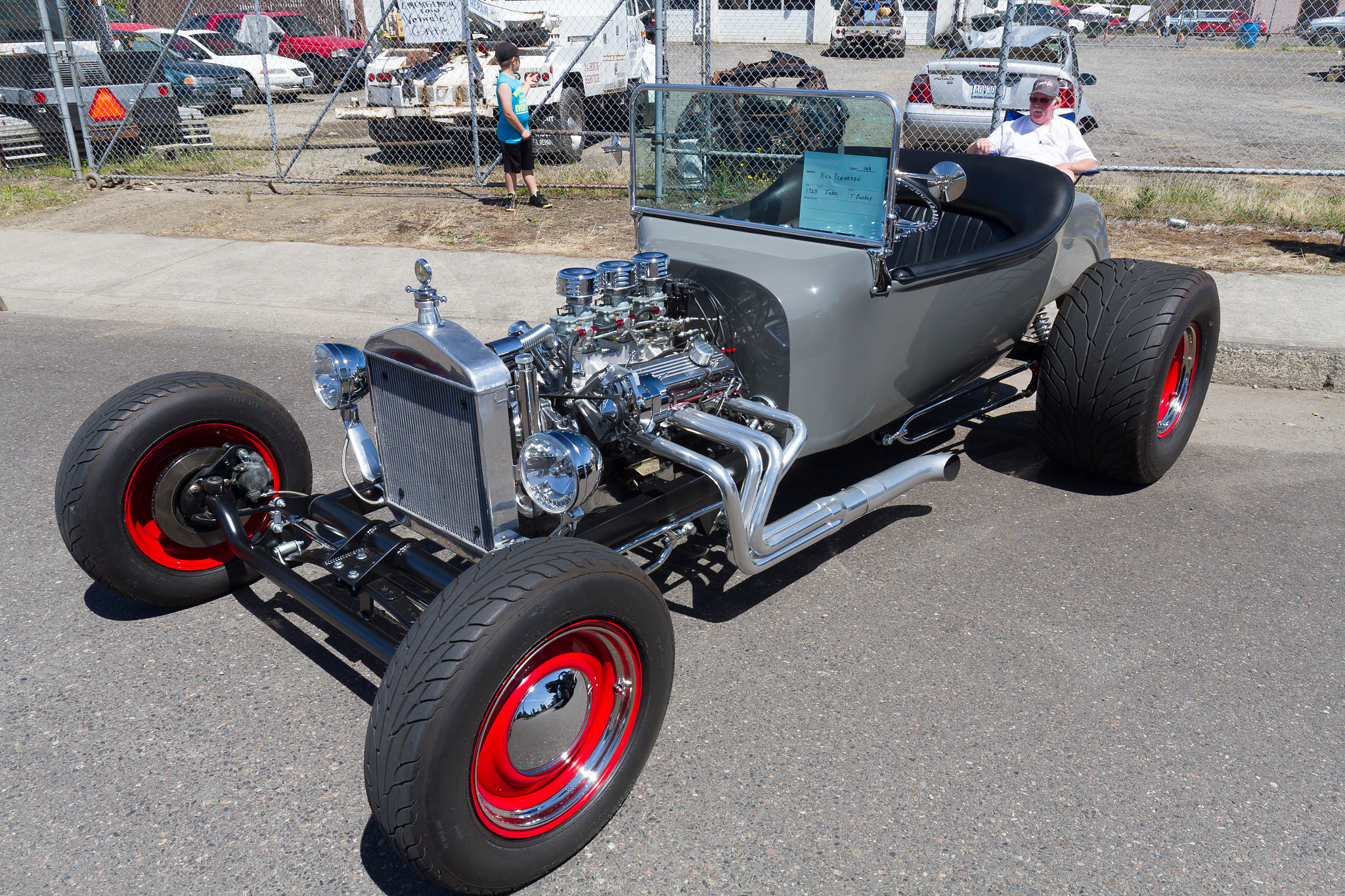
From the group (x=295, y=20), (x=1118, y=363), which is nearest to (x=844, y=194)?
(x=1118, y=363)

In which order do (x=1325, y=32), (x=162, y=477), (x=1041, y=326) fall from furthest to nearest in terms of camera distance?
(x=1325, y=32)
(x=1041, y=326)
(x=162, y=477)

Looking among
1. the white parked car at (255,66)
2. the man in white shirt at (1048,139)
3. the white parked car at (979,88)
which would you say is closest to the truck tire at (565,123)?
the white parked car at (979,88)

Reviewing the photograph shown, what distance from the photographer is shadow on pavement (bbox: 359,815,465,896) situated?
222cm

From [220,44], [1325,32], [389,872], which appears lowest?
[389,872]

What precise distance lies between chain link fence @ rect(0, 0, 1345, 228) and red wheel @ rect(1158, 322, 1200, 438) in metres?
3.94

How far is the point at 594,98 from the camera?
1292 cm

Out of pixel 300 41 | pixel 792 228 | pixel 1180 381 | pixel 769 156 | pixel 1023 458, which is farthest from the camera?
pixel 300 41

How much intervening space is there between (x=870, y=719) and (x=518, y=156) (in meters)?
8.05

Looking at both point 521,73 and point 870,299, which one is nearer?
point 870,299

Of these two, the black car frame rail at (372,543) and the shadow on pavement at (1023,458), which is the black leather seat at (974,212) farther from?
the black car frame rail at (372,543)

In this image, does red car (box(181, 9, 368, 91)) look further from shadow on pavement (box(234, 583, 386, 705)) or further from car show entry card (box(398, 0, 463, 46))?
shadow on pavement (box(234, 583, 386, 705))

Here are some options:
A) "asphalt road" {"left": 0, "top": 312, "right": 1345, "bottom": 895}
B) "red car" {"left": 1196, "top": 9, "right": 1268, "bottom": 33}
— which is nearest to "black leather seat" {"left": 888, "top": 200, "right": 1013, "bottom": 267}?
"asphalt road" {"left": 0, "top": 312, "right": 1345, "bottom": 895}

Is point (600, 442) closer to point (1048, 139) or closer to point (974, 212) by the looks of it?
point (974, 212)

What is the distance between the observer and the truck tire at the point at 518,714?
1961mm
